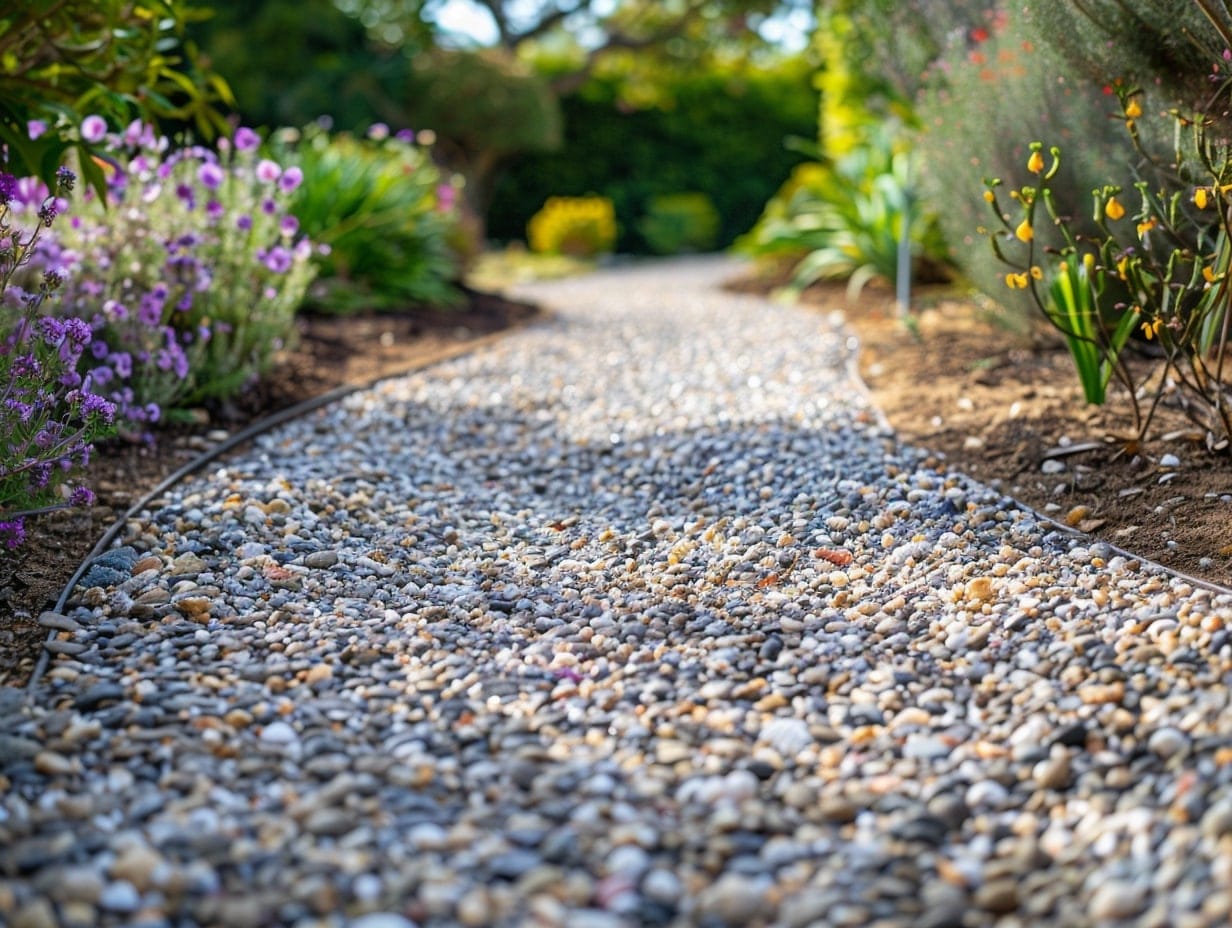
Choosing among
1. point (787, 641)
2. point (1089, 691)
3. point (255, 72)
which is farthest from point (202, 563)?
point (255, 72)

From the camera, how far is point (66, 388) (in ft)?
11.4

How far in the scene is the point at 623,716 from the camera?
212 cm

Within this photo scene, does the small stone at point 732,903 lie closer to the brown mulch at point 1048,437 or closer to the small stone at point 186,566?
the brown mulch at point 1048,437

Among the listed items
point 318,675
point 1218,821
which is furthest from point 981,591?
point 318,675

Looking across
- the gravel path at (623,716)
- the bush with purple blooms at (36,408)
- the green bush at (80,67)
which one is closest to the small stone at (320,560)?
the gravel path at (623,716)

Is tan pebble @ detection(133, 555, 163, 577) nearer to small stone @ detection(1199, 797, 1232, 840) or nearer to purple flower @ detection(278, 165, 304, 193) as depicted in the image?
purple flower @ detection(278, 165, 304, 193)

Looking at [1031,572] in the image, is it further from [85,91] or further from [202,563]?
[85,91]

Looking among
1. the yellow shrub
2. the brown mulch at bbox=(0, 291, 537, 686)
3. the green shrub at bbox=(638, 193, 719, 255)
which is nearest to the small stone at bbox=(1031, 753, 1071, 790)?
the brown mulch at bbox=(0, 291, 537, 686)

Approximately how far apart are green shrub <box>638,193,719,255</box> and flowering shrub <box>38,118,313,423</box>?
973 cm

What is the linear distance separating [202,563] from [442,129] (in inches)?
418

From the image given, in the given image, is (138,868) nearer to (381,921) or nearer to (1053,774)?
(381,921)

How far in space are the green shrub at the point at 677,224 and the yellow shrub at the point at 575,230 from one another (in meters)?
1.34

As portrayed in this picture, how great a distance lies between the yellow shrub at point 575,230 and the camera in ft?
41.0

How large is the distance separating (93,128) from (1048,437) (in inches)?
125
